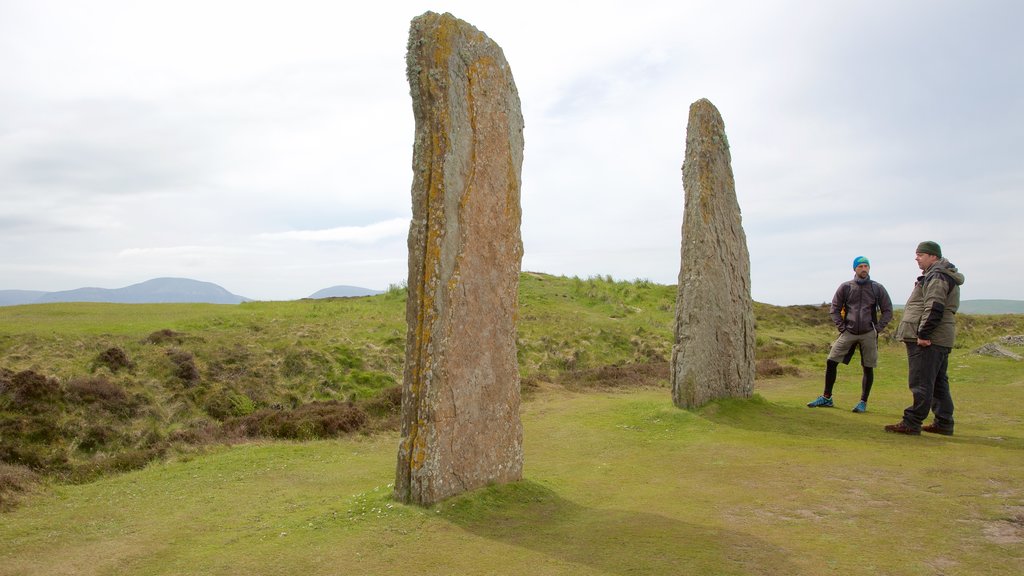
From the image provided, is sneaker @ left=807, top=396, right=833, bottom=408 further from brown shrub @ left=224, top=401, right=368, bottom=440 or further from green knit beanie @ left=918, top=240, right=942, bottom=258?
brown shrub @ left=224, top=401, right=368, bottom=440

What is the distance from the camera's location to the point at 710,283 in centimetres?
1119

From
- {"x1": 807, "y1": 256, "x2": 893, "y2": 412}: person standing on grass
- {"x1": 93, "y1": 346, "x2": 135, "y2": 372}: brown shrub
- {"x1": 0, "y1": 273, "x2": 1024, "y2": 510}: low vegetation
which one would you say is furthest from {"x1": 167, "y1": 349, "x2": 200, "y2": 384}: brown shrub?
{"x1": 807, "y1": 256, "x2": 893, "y2": 412}: person standing on grass

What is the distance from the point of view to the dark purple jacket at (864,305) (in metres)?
11.4

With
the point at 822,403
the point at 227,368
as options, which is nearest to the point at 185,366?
the point at 227,368

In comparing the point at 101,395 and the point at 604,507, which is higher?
the point at 101,395

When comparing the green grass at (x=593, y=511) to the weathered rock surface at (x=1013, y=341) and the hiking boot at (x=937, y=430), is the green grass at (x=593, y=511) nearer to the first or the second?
the hiking boot at (x=937, y=430)

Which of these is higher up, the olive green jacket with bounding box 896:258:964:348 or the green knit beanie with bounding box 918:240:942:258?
the green knit beanie with bounding box 918:240:942:258

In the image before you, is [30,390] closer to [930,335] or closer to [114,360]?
[114,360]

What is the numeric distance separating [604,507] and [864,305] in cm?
731

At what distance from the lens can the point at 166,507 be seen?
7035mm

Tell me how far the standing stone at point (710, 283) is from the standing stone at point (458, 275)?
16.8ft

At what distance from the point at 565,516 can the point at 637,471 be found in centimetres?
186

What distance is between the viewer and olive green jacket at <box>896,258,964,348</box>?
8891 millimetres

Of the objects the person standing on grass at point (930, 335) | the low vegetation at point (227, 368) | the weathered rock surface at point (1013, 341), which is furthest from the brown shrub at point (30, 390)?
the weathered rock surface at point (1013, 341)
